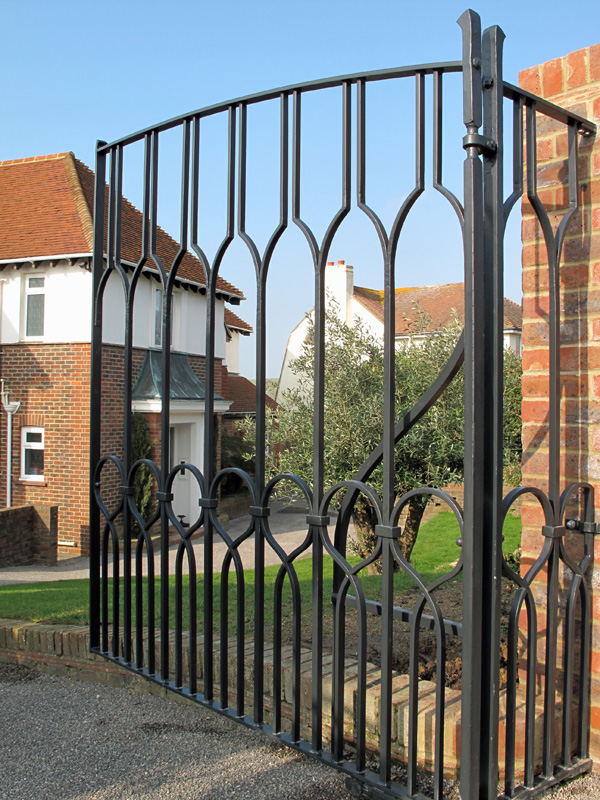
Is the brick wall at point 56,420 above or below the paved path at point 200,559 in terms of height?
above

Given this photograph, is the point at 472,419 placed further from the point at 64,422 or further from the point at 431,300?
the point at 431,300

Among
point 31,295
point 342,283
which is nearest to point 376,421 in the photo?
point 31,295

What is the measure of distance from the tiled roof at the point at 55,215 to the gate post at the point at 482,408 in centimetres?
1166

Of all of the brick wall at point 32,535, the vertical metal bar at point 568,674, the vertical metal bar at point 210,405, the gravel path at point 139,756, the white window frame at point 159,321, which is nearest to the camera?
the vertical metal bar at point 568,674

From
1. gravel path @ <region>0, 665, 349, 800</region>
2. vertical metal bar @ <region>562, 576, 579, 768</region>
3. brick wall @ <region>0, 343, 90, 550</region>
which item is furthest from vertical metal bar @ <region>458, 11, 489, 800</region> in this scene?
brick wall @ <region>0, 343, 90, 550</region>

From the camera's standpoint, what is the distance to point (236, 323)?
2039 centimetres

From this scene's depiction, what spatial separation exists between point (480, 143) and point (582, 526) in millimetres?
1212

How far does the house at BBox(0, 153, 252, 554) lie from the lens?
1338 centimetres

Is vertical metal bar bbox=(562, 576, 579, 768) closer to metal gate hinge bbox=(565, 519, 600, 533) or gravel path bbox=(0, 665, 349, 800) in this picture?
metal gate hinge bbox=(565, 519, 600, 533)

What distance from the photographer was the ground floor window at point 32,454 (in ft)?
45.6

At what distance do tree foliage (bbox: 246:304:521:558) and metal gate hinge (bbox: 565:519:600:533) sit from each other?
4.41 metres

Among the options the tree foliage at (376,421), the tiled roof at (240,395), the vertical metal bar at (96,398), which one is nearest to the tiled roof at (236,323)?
the tiled roof at (240,395)

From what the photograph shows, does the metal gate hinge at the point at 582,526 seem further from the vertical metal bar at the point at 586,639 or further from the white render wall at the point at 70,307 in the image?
the white render wall at the point at 70,307

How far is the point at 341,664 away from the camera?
2.20 metres
